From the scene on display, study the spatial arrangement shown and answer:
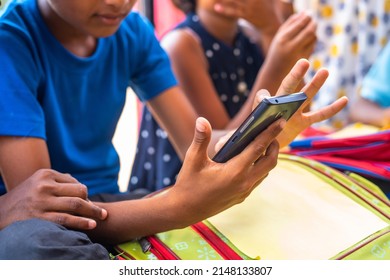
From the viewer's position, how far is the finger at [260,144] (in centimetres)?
60

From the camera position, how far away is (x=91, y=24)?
80cm

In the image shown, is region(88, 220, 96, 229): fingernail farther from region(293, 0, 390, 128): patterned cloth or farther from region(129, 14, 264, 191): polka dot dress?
region(293, 0, 390, 128): patterned cloth

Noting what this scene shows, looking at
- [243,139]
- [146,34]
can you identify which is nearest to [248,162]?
[243,139]

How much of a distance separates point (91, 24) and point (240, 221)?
0.35m

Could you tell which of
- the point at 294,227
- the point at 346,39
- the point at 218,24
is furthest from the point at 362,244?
the point at 346,39

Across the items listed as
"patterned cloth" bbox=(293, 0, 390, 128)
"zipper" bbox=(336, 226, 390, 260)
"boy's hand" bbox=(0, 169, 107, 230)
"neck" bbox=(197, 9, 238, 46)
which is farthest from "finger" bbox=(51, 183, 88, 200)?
"patterned cloth" bbox=(293, 0, 390, 128)

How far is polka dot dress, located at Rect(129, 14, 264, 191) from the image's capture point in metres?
1.24

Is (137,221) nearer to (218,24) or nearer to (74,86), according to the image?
(74,86)

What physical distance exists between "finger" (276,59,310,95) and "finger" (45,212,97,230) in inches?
11.4

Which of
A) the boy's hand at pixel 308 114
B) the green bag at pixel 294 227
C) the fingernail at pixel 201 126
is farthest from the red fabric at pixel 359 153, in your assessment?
the fingernail at pixel 201 126

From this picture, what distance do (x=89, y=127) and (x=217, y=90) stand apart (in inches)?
17.9

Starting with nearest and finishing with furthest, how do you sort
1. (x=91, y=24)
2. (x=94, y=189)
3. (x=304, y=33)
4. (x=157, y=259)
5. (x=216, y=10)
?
(x=157, y=259) < (x=91, y=24) < (x=94, y=189) < (x=304, y=33) < (x=216, y=10)

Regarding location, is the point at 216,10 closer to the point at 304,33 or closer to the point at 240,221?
the point at 304,33

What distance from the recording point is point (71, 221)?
63cm
